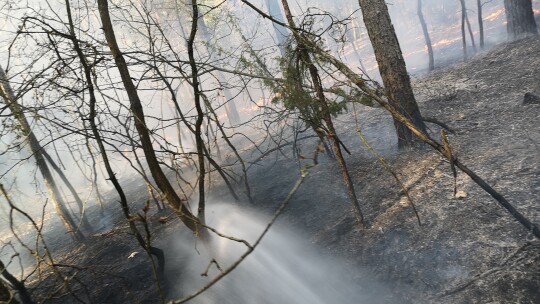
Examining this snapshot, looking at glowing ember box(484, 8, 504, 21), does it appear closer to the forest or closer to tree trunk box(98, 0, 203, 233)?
the forest

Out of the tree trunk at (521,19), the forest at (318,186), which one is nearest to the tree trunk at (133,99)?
the forest at (318,186)

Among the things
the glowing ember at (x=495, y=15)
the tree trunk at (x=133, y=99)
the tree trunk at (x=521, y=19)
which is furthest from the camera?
the glowing ember at (x=495, y=15)

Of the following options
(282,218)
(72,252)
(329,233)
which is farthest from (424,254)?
(72,252)

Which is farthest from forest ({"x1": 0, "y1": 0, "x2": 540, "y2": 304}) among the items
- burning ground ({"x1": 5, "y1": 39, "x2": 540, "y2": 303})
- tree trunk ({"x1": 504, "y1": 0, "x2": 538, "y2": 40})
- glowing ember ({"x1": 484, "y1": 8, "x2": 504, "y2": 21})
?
glowing ember ({"x1": 484, "y1": 8, "x2": 504, "y2": 21})

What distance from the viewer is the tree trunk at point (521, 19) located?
35.5ft

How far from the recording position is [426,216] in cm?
468

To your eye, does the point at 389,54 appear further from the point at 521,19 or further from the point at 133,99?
the point at 521,19

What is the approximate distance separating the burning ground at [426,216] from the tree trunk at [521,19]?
2.33 metres

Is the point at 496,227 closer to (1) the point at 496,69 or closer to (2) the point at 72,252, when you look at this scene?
(1) the point at 496,69

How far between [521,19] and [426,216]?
10.2 meters

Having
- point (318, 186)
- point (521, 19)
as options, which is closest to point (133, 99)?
point (318, 186)

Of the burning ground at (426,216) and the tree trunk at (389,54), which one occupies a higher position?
the tree trunk at (389,54)

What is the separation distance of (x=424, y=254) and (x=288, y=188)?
3.84 meters

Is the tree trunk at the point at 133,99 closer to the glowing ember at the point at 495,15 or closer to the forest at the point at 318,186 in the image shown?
the forest at the point at 318,186
